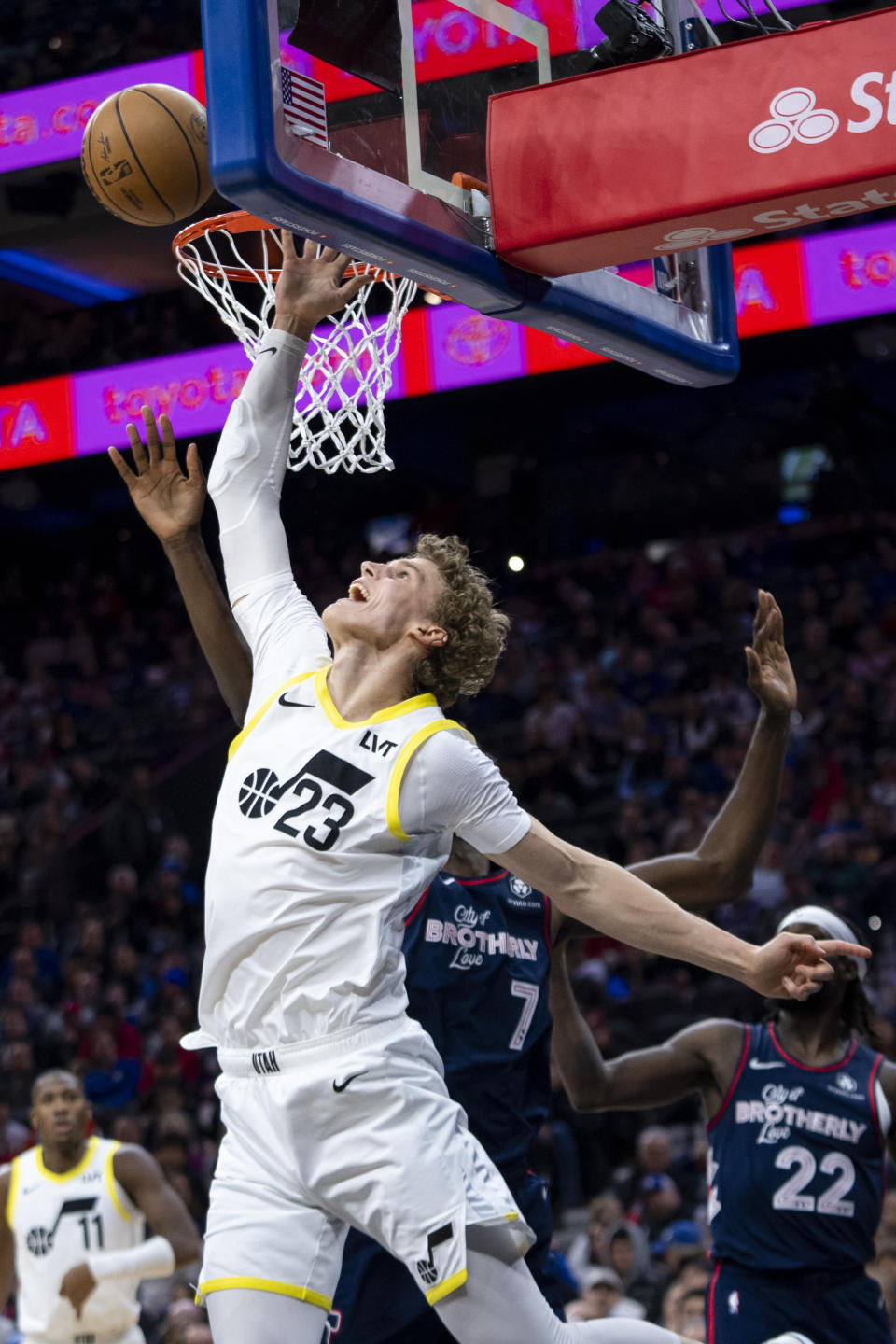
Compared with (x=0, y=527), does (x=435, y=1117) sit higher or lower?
lower

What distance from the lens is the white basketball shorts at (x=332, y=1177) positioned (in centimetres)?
305

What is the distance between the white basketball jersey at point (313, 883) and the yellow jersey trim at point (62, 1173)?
372cm

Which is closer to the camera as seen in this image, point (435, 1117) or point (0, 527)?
point (435, 1117)

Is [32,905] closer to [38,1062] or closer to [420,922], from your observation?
[38,1062]

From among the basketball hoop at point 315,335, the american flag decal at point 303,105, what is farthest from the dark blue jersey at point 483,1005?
the american flag decal at point 303,105

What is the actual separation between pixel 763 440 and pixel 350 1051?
14.0 metres

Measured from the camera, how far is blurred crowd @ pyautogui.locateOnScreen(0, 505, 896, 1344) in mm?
9188

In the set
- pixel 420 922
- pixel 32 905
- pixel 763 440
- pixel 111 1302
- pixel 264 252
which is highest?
pixel 763 440

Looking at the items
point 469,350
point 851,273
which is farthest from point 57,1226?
point 851,273

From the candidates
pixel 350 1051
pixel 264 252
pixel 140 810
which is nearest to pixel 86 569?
pixel 140 810

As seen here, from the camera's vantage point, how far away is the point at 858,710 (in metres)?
11.9

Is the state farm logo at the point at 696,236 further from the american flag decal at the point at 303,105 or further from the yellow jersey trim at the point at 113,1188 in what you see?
the yellow jersey trim at the point at 113,1188

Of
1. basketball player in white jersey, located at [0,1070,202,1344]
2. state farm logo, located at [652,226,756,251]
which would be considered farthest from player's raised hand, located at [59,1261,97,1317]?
state farm logo, located at [652,226,756,251]

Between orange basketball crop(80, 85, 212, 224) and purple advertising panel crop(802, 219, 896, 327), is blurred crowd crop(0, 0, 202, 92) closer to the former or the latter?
purple advertising panel crop(802, 219, 896, 327)
